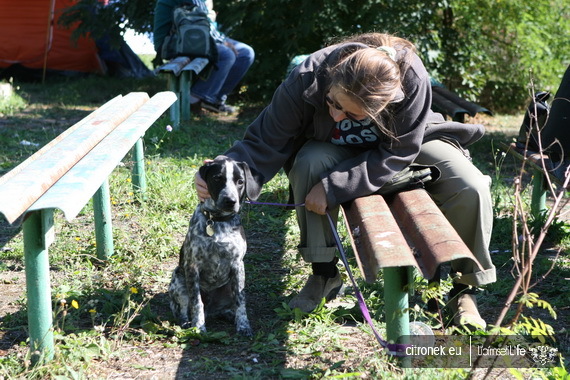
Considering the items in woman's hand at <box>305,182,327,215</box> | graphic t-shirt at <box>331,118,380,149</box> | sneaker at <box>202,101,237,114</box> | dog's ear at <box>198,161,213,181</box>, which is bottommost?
sneaker at <box>202,101,237,114</box>

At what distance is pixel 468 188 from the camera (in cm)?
312

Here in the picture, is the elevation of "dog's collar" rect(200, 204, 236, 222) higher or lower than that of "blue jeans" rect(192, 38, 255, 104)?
higher

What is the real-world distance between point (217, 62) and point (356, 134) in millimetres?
5196

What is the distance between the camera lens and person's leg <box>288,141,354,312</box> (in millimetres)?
3271

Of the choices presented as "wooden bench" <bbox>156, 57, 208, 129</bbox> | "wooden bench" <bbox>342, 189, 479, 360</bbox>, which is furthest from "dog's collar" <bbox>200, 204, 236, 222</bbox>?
"wooden bench" <bbox>156, 57, 208, 129</bbox>

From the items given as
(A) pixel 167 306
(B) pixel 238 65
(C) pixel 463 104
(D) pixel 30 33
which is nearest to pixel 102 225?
(A) pixel 167 306

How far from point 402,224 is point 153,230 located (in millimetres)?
1936

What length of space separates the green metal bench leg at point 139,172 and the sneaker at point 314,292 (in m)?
1.89

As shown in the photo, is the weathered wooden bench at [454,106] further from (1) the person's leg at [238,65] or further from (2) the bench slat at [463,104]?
(1) the person's leg at [238,65]

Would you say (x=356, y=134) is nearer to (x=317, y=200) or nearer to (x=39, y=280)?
(x=317, y=200)

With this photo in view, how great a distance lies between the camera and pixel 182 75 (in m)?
7.71

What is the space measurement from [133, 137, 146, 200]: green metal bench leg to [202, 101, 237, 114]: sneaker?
374cm

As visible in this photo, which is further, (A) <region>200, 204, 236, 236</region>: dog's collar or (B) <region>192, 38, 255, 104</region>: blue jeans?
(B) <region>192, 38, 255, 104</region>: blue jeans

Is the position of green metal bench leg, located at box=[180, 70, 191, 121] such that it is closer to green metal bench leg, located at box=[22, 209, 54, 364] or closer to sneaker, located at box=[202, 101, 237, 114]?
sneaker, located at box=[202, 101, 237, 114]
